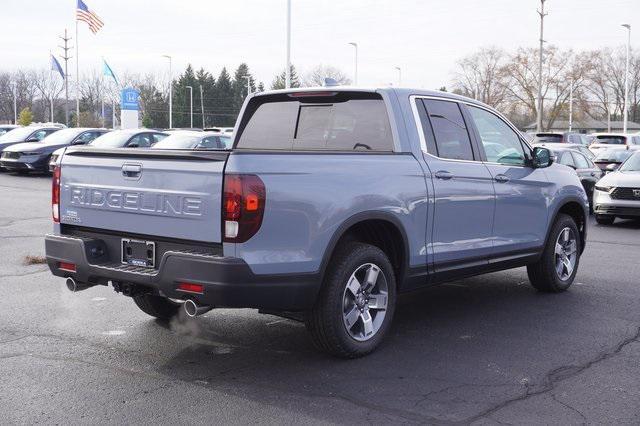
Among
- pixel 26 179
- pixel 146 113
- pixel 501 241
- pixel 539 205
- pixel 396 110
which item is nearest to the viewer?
pixel 396 110

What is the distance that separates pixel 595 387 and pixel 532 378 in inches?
15.2

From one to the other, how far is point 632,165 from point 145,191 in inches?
497

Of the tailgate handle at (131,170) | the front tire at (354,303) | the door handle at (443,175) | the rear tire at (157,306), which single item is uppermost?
the tailgate handle at (131,170)

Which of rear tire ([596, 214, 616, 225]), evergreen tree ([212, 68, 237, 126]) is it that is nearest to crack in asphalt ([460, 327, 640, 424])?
rear tire ([596, 214, 616, 225])

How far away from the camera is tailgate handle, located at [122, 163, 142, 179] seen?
4.93 meters

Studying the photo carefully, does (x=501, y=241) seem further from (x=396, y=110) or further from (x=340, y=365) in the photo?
(x=340, y=365)

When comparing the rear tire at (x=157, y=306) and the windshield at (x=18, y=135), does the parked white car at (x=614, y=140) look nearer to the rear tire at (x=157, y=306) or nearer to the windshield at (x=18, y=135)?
the windshield at (x=18, y=135)

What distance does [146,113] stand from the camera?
99125mm

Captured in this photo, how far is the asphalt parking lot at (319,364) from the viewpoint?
14.1 feet

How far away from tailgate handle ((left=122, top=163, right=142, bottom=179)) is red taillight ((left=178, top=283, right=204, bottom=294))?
83cm

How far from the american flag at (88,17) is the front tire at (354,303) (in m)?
39.2

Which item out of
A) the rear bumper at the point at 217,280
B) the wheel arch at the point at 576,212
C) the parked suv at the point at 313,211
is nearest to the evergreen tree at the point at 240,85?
the wheel arch at the point at 576,212

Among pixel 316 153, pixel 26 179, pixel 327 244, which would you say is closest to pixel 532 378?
pixel 327 244

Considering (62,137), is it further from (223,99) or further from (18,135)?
(223,99)
